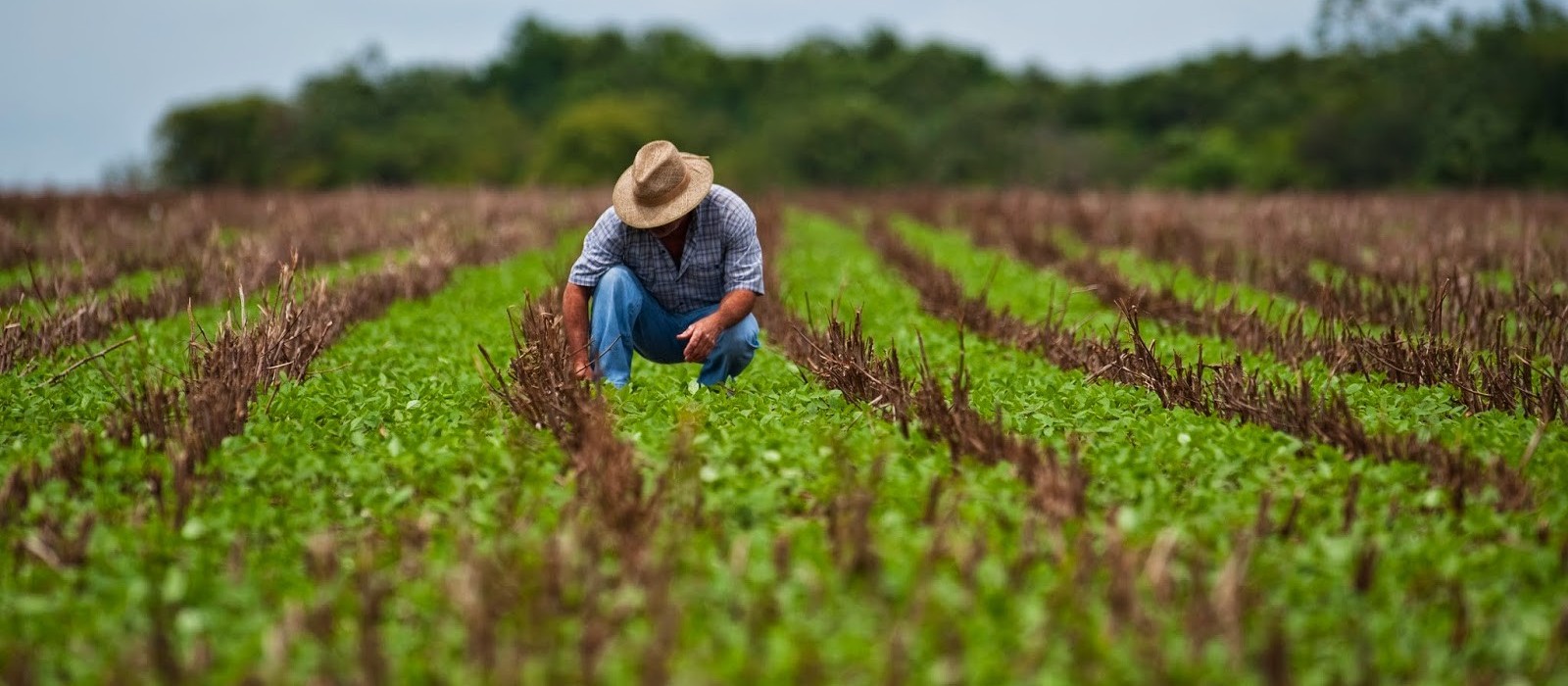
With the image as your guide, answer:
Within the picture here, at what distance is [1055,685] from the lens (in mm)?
2746

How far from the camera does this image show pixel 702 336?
17.9ft

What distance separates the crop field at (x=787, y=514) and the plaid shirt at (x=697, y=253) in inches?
18.1

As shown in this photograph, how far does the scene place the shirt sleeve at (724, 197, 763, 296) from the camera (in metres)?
5.71

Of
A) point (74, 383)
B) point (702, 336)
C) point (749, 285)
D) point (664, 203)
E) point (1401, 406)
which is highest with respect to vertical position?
point (664, 203)

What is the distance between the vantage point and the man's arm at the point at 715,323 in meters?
5.42

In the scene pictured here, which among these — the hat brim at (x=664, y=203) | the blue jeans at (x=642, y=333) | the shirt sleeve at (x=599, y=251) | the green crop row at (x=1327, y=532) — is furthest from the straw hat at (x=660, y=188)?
the green crop row at (x=1327, y=532)

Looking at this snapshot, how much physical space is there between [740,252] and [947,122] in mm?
61210

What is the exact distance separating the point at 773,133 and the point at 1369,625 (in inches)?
2575

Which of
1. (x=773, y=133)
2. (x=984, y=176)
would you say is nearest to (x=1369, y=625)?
(x=984, y=176)

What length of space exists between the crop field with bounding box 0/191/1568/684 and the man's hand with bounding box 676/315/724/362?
0.68ft

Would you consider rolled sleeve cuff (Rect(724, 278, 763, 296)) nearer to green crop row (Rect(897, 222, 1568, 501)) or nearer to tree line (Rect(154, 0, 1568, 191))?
green crop row (Rect(897, 222, 1568, 501))

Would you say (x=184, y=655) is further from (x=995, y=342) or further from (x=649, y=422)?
(x=995, y=342)

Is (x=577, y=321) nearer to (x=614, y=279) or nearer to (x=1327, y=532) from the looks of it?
(x=614, y=279)

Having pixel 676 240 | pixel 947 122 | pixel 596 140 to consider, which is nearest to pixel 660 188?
pixel 676 240
